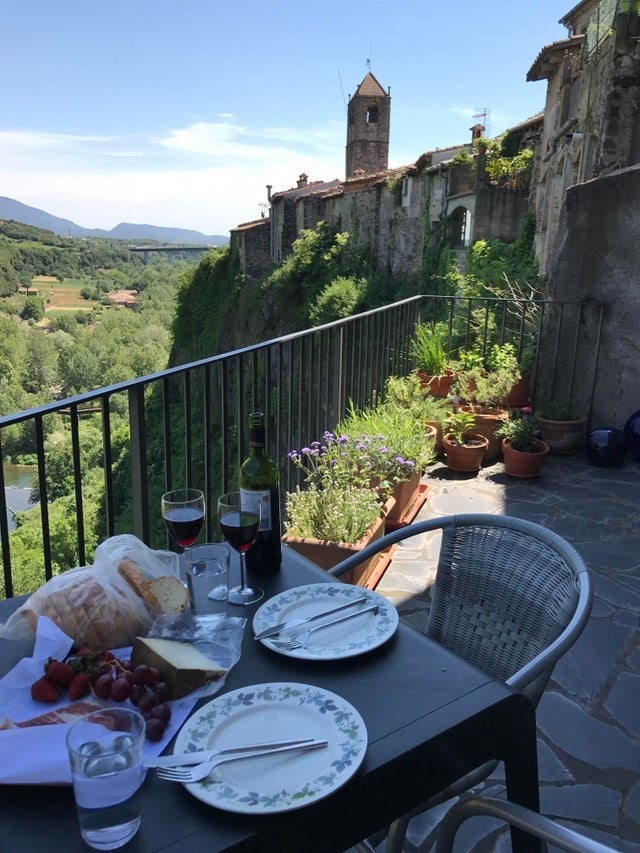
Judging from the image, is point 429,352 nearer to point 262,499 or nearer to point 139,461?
point 139,461

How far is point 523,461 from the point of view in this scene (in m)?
4.11

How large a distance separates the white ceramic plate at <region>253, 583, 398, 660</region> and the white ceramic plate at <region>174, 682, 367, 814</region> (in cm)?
12

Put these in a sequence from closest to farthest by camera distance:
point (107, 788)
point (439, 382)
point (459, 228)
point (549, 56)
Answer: point (107, 788) → point (439, 382) → point (549, 56) → point (459, 228)

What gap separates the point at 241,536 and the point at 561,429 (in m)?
3.77

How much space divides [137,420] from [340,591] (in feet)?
3.66

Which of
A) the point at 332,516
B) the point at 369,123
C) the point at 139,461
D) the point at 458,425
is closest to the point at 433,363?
the point at 458,425

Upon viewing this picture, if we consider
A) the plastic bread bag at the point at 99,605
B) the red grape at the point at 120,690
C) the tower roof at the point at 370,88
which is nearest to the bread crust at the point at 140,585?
the plastic bread bag at the point at 99,605

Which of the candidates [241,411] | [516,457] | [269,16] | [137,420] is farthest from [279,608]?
[269,16]

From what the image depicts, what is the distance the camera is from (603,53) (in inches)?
379

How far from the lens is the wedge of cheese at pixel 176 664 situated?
35.8 inches

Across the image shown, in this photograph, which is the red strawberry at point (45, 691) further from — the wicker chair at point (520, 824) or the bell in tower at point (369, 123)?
the bell in tower at point (369, 123)

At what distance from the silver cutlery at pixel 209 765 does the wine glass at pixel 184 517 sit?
0.55 meters

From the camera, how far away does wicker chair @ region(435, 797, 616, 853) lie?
80 cm

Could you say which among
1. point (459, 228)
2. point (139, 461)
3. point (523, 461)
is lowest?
point (523, 461)
